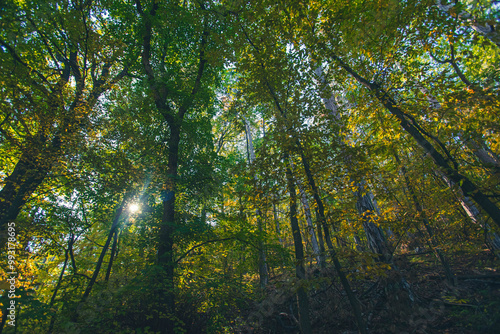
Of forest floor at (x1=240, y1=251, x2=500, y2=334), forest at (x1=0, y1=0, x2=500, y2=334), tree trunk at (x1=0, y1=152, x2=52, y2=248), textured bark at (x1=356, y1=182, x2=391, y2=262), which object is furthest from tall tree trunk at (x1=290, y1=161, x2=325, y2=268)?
tree trunk at (x1=0, y1=152, x2=52, y2=248)

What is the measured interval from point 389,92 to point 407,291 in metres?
4.14

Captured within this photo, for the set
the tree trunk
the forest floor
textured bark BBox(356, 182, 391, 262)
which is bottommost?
the forest floor

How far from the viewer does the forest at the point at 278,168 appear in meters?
2.90

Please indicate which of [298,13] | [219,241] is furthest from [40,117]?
[298,13]

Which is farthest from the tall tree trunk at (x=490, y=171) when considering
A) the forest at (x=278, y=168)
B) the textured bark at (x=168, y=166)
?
the textured bark at (x=168, y=166)

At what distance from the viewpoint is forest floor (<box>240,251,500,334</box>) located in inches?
136

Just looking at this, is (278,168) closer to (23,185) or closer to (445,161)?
(445,161)

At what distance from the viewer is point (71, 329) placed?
143 inches

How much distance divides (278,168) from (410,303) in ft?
13.3

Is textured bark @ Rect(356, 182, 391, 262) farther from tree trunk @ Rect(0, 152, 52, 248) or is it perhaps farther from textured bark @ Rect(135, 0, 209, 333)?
tree trunk @ Rect(0, 152, 52, 248)

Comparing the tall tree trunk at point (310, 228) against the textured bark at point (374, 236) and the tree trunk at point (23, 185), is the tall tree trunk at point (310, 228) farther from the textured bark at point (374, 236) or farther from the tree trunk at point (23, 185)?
the tree trunk at point (23, 185)

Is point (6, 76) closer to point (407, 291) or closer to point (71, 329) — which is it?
point (71, 329)

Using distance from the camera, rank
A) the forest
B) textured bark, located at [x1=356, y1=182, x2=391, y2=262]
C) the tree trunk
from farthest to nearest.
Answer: the tree trunk → textured bark, located at [x1=356, y1=182, x2=391, y2=262] → the forest

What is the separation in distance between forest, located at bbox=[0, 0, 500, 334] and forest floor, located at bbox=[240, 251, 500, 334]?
4 cm
